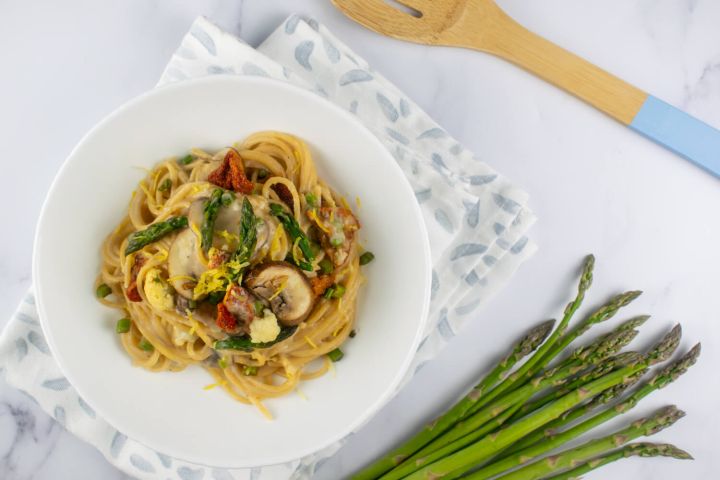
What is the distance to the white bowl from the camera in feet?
9.89

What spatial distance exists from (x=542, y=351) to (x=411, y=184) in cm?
114

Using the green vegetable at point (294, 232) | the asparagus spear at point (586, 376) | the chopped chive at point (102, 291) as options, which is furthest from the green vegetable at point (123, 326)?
the asparagus spear at point (586, 376)

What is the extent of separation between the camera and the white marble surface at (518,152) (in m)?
3.69

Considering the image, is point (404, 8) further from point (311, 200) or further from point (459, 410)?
point (459, 410)

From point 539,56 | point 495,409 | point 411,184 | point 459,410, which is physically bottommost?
point 459,410

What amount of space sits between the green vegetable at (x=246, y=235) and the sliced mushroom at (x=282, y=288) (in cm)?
10

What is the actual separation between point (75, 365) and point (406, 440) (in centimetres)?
180

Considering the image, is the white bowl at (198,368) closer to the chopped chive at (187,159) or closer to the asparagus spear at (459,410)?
the chopped chive at (187,159)

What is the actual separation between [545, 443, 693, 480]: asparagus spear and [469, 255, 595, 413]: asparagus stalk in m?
0.53

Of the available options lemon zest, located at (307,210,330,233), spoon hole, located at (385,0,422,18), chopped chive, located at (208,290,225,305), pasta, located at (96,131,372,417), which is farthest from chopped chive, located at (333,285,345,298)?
spoon hole, located at (385,0,422,18)

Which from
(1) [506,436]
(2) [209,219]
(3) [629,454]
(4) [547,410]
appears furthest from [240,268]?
(3) [629,454]

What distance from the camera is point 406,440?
12.9 feet

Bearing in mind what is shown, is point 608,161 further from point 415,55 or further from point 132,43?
point 132,43

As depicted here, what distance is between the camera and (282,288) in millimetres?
2963
